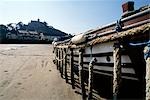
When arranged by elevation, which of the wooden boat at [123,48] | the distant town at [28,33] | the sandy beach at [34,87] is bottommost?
the sandy beach at [34,87]

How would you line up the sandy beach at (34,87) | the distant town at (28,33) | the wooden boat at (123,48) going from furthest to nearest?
the distant town at (28,33) < the sandy beach at (34,87) < the wooden boat at (123,48)

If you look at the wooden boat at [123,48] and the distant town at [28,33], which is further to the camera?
the distant town at [28,33]

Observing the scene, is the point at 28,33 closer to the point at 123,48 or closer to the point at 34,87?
the point at 34,87

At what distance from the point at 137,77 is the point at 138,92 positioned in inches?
82.3

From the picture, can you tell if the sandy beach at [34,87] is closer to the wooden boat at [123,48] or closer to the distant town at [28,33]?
the wooden boat at [123,48]

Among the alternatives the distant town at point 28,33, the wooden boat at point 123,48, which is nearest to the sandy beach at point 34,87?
the wooden boat at point 123,48

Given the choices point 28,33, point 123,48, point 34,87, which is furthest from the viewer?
point 28,33

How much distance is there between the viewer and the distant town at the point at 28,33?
53306mm

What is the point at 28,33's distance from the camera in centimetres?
6238

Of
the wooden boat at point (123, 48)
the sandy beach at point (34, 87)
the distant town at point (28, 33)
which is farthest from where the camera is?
the distant town at point (28, 33)

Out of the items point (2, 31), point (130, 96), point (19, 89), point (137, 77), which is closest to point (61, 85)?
point (19, 89)

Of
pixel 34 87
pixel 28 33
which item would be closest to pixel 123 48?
pixel 34 87

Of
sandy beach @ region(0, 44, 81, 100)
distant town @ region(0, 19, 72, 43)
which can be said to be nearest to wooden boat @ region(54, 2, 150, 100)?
sandy beach @ region(0, 44, 81, 100)

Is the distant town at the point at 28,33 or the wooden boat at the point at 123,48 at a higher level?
the distant town at the point at 28,33
